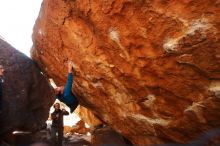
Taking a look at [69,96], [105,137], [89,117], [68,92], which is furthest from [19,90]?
[89,117]

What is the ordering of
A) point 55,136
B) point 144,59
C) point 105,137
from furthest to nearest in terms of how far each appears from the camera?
point 105,137 < point 55,136 < point 144,59

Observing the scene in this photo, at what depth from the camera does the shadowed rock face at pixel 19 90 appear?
7805 millimetres

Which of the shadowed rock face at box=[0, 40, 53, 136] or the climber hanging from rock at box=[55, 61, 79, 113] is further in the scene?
the shadowed rock face at box=[0, 40, 53, 136]

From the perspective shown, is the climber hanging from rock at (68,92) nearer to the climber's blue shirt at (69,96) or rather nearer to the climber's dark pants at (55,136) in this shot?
the climber's blue shirt at (69,96)

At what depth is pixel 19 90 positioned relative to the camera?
314 inches

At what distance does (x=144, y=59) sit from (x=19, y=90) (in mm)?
4025

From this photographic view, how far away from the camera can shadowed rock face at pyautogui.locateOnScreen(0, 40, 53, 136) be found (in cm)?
780

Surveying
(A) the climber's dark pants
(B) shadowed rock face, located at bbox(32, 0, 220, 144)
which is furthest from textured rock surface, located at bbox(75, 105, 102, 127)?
(B) shadowed rock face, located at bbox(32, 0, 220, 144)

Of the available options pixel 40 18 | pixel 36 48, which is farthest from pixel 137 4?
pixel 36 48

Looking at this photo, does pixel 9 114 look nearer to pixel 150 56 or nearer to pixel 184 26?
pixel 150 56

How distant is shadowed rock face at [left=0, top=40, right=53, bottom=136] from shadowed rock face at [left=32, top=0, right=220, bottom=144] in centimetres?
131

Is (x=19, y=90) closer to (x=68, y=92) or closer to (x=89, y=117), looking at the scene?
(x=68, y=92)

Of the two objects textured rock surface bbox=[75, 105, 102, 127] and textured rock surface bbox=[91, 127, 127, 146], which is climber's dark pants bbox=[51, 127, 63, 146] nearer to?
textured rock surface bbox=[91, 127, 127, 146]

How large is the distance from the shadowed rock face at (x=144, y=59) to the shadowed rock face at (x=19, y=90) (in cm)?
131
